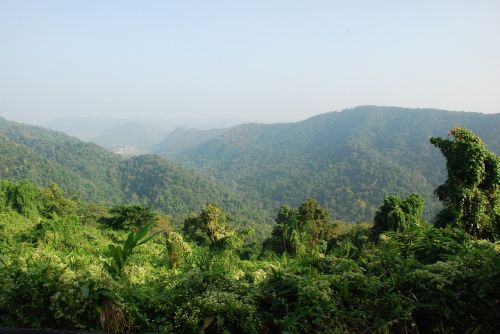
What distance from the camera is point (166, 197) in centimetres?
11231

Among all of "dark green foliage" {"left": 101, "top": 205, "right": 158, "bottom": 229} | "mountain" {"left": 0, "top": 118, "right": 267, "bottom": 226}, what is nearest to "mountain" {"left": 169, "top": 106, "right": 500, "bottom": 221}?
"mountain" {"left": 0, "top": 118, "right": 267, "bottom": 226}

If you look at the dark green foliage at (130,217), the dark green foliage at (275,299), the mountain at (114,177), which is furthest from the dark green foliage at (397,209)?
the mountain at (114,177)

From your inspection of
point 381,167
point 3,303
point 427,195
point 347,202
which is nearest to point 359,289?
point 3,303

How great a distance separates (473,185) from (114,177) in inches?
5060

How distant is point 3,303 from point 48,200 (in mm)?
34303

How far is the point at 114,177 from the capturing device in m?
130

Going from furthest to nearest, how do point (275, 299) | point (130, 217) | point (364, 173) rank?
point (364, 173)
point (130, 217)
point (275, 299)

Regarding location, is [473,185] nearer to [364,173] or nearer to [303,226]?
[303,226]

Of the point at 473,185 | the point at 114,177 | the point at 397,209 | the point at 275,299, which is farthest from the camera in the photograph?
the point at 114,177

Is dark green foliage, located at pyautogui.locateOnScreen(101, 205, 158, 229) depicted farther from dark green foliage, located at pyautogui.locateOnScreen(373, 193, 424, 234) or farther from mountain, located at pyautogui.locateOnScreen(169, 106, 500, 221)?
mountain, located at pyautogui.locateOnScreen(169, 106, 500, 221)

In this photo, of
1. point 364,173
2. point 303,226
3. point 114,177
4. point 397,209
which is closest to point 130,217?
point 303,226

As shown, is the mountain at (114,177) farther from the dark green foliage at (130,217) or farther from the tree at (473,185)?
the tree at (473,185)

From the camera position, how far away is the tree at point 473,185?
40.2ft

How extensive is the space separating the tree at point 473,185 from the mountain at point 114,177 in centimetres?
8226
